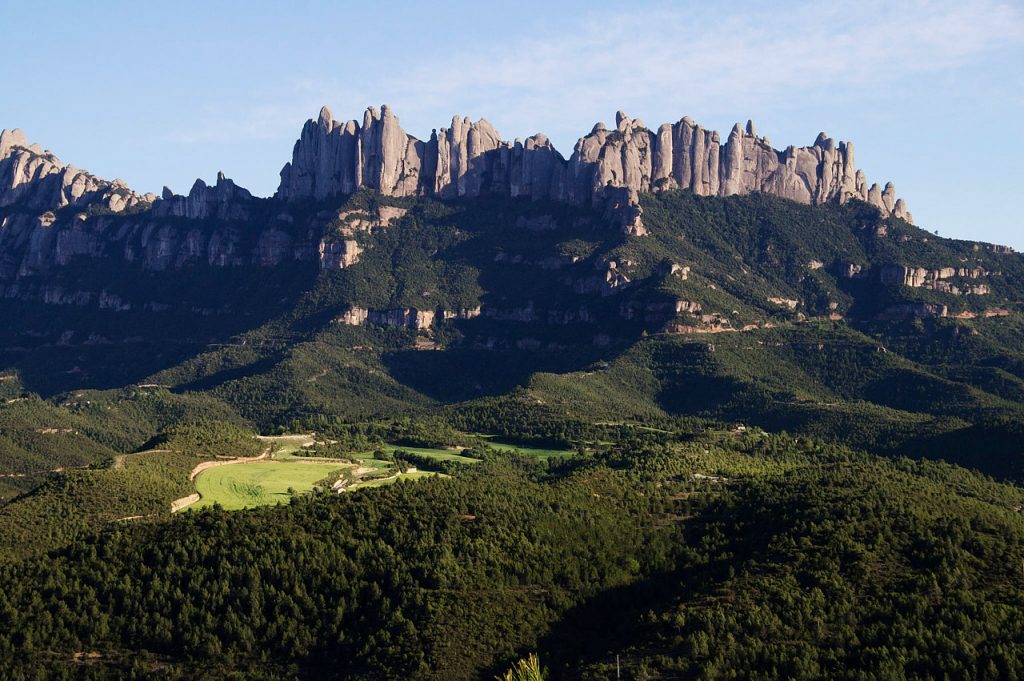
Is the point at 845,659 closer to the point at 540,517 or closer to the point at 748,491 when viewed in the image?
the point at 540,517

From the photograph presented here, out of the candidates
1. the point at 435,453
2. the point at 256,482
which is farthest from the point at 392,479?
the point at 435,453

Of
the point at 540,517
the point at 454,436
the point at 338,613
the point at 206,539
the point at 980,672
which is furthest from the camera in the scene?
the point at 454,436

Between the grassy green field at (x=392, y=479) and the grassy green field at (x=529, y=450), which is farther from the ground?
the grassy green field at (x=392, y=479)

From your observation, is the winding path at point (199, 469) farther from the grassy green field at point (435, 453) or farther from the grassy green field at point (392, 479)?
the grassy green field at point (435, 453)

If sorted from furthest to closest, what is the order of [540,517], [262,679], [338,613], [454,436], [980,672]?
[454,436], [540,517], [338,613], [262,679], [980,672]

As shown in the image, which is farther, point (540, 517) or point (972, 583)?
point (540, 517)

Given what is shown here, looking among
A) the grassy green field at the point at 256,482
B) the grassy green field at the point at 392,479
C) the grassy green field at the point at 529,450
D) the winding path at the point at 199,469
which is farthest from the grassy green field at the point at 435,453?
the winding path at the point at 199,469

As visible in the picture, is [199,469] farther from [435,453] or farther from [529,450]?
[529,450]

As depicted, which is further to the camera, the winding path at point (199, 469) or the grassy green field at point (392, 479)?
the grassy green field at point (392, 479)

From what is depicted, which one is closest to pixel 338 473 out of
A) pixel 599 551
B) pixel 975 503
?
pixel 599 551
